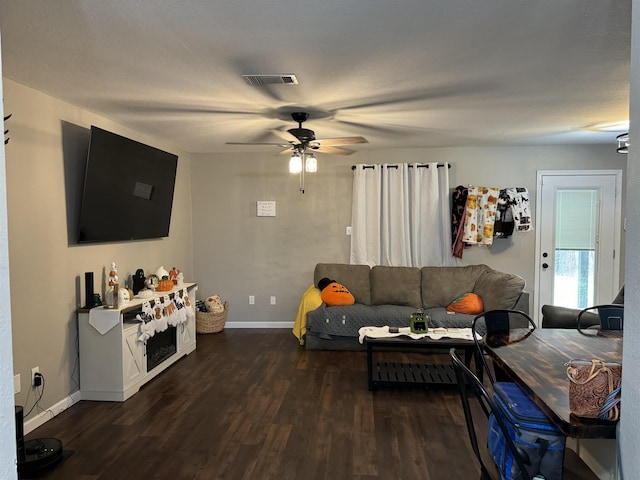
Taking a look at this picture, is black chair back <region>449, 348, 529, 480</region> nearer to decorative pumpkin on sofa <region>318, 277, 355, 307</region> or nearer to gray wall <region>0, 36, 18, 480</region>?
gray wall <region>0, 36, 18, 480</region>

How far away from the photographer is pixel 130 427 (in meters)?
2.98

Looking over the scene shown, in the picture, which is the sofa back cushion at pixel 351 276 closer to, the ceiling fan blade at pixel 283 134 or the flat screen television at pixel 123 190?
the ceiling fan blade at pixel 283 134

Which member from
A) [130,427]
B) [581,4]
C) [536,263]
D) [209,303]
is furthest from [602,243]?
[130,427]

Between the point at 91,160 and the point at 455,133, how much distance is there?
3.50 meters

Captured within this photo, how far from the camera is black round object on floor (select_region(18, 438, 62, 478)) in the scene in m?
2.39

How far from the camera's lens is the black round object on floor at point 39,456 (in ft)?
7.86

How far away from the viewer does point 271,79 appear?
9.11 feet

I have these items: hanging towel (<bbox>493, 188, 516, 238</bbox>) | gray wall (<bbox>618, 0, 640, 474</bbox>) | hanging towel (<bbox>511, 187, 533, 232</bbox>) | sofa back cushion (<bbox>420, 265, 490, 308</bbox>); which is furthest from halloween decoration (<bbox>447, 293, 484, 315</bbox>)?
gray wall (<bbox>618, 0, 640, 474</bbox>)

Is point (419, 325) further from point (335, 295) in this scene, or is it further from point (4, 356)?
point (4, 356)

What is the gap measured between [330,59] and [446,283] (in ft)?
11.2

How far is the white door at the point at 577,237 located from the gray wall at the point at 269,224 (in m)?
0.73

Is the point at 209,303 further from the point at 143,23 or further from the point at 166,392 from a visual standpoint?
the point at 143,23

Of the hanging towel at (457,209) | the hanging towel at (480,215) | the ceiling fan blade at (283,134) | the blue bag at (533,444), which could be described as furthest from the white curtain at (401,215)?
the blue bag at (533,444)

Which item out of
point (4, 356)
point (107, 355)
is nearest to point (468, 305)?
point (107, 355)
